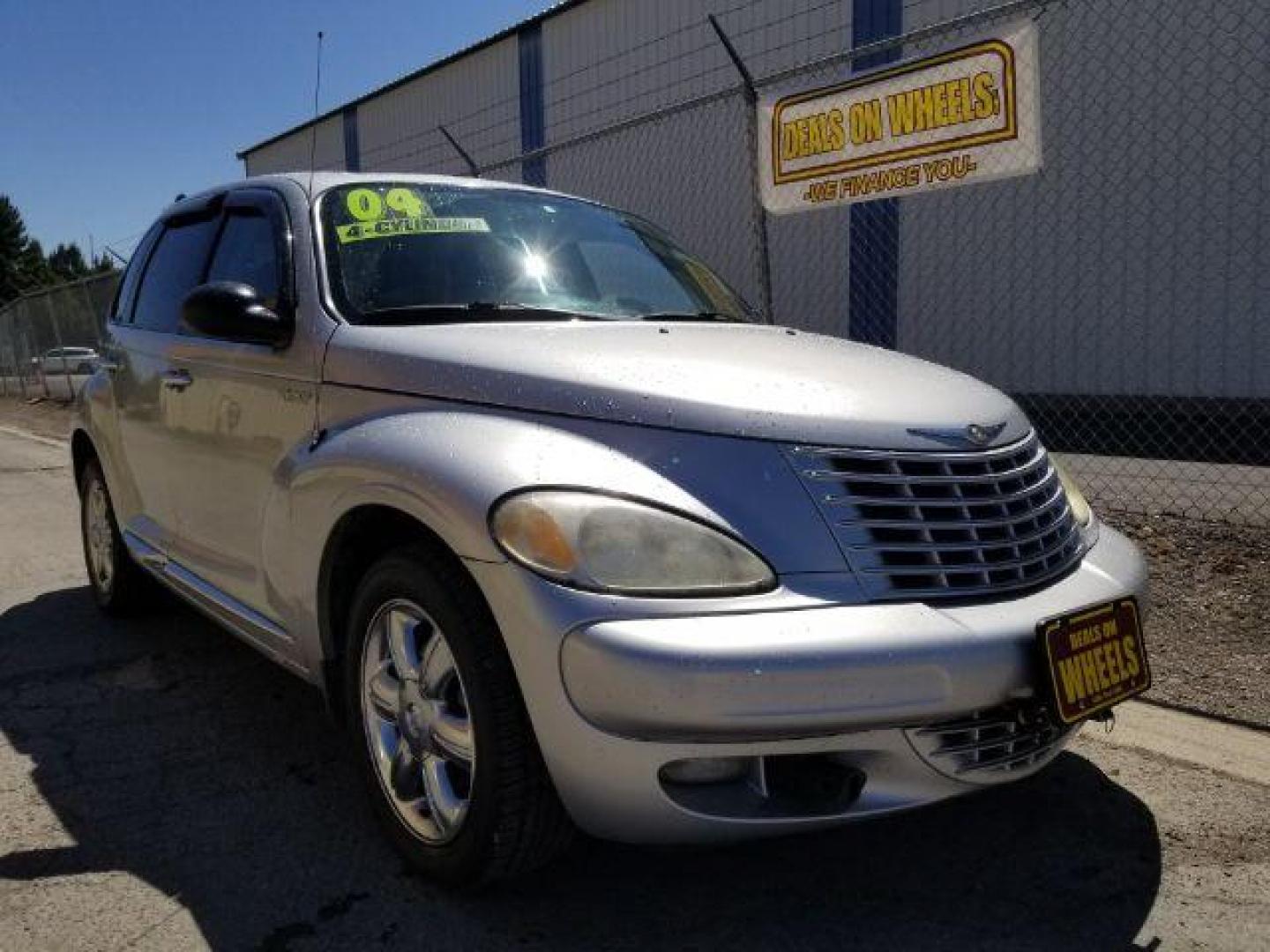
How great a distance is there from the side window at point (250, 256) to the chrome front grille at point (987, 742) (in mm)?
2110

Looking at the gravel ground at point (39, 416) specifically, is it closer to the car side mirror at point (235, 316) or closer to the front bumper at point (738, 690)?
the car side mirror at point (235, 316)

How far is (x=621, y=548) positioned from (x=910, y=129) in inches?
172

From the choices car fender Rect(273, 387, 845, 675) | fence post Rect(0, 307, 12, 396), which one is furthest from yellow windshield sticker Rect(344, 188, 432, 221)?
fence post Rect(0, 307, 12, 396)

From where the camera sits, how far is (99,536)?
188 inches

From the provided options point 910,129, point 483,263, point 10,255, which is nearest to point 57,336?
point 910,129

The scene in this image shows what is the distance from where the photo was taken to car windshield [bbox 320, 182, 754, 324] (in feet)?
9.81

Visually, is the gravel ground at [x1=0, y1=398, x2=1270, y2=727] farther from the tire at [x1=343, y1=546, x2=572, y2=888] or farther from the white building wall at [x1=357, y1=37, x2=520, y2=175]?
the white building wall at [x1=357, y1=37, x2=520, y2=175]

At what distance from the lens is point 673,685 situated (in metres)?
1.94

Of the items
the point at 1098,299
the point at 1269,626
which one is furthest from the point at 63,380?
the point at 1269,626

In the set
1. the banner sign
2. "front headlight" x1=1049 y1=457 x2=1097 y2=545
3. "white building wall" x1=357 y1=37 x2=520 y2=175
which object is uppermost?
"white building wall" x1=357 y1=37 x2=520 y2=175

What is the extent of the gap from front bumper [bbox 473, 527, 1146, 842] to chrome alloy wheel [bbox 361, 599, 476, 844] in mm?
290

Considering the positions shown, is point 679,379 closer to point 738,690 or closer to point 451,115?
point 738,690

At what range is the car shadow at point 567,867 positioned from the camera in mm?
2301

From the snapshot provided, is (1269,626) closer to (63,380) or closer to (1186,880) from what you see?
(1186,880)
